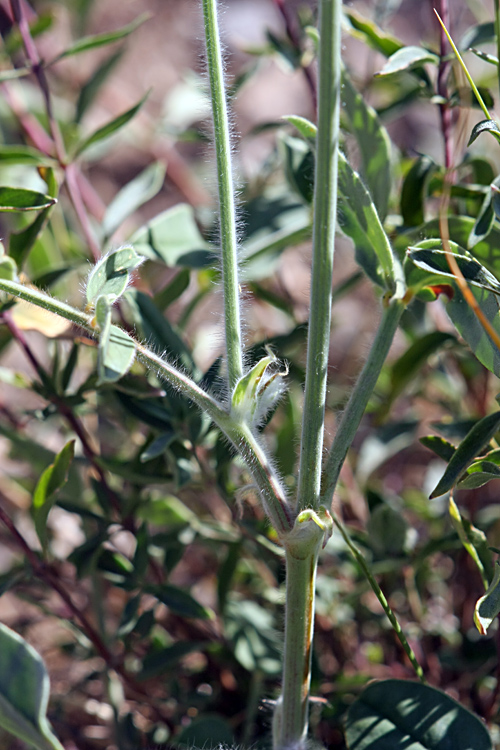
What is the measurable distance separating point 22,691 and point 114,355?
41 cm

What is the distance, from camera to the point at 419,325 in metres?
1.15

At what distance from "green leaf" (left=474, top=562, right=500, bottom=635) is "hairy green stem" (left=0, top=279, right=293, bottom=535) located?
17 centimetres

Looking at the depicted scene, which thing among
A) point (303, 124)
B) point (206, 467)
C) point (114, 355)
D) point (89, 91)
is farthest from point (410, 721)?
point (89, 91)

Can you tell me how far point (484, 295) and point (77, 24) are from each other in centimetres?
143

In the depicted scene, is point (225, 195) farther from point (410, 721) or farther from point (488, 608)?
point (410, 721)

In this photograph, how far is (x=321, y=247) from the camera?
553 mm

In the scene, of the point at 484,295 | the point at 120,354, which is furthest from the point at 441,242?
the point at 120,354

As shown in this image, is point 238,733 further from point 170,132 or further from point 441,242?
point 170,132

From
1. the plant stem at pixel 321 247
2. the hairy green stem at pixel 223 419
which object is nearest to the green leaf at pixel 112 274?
the hairy green stem at pixel 223 419

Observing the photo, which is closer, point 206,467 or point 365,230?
point 365,230

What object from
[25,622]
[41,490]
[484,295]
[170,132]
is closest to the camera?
[484,295]

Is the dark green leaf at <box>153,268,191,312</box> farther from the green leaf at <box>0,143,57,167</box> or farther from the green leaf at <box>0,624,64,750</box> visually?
the green leaf at <box>0,624,64,750</box>

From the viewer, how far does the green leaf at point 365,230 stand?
673 millimetres

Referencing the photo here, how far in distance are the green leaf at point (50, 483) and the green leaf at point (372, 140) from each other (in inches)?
18.4
